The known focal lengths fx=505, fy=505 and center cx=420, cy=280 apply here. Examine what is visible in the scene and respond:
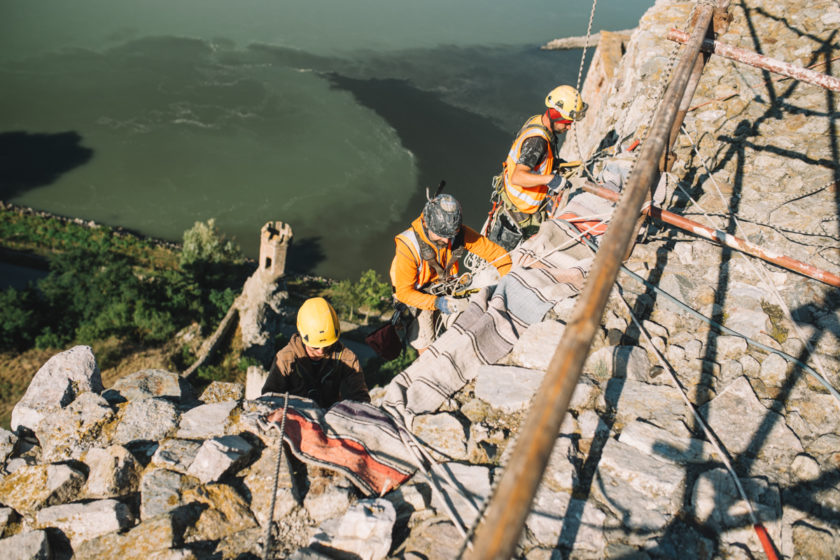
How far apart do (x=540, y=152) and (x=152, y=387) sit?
15.8 feet

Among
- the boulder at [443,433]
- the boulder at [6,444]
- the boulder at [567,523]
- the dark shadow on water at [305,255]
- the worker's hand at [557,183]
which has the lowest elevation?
the dark shadow on water at [305,255]

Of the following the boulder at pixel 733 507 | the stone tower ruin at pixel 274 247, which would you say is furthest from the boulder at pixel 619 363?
the stone tower ruin at pixel 274 247

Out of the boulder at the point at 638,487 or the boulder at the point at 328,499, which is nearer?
the boulder at the point at 638,487

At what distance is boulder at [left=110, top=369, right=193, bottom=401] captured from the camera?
4855 millimetres

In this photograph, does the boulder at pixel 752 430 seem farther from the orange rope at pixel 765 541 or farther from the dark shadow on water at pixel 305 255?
the dark shadow on water at pixel 305 255

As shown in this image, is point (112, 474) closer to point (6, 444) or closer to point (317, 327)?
point (6, 444)

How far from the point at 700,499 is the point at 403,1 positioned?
61.6 metres

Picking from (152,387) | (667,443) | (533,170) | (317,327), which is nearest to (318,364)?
(317,327)

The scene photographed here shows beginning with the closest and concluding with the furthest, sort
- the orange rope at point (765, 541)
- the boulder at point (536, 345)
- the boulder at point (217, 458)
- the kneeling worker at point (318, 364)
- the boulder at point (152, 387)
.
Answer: the orange rope at point (765, 541)
the boulder at point (217, 458)
the boulder at point (536, 345)
the boulder at point (152, 387)
the kneeling worker at point (318, 364)

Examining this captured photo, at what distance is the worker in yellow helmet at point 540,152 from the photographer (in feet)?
18.9

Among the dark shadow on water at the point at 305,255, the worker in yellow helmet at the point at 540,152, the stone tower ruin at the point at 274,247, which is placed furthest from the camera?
the dark shadow on water at the point at 305,255

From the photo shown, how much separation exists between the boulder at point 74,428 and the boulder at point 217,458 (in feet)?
3.60

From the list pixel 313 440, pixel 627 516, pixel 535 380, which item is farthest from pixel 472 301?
pixel 627 516

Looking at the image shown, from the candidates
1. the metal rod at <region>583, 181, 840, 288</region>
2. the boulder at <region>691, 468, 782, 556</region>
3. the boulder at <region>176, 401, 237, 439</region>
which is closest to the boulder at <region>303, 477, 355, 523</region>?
the boulder at <region>176, 401, 237, 439</region>
